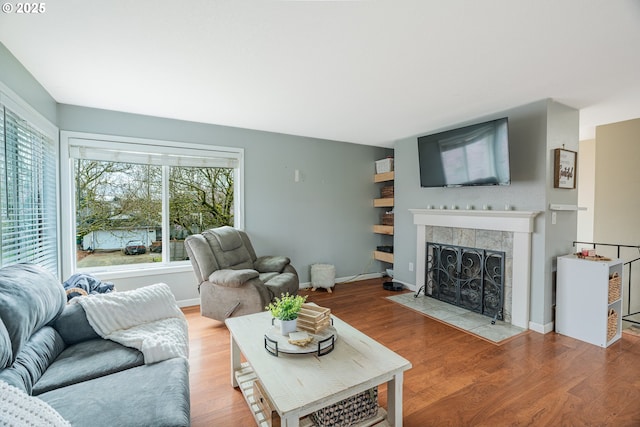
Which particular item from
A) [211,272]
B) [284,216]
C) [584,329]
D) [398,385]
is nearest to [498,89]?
[584,329]

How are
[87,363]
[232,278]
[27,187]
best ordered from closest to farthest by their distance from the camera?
1. [87,363]
2. [27,187]
3. [232,278]

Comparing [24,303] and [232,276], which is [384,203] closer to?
[232,276]

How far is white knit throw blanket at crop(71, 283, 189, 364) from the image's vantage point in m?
1.60

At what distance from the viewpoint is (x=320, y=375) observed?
55.0 inches

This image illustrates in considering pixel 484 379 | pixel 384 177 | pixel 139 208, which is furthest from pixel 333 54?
pixel 384 177

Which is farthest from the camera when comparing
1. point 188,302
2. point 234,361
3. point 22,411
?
point 188,302

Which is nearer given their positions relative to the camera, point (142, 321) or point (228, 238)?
point (142, 321)

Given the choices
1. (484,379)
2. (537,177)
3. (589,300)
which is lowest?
(484,379)

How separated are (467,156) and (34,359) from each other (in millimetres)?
3617

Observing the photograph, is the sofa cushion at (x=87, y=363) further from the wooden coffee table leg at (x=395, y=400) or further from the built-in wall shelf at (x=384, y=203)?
the built-in wall shelf at (x=384, y=203)

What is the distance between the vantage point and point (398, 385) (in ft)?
4.99

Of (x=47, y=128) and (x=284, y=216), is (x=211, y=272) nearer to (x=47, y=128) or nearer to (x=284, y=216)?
(x=284, y=216)

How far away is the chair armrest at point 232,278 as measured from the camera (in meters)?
2.75

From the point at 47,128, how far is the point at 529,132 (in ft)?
14.6
